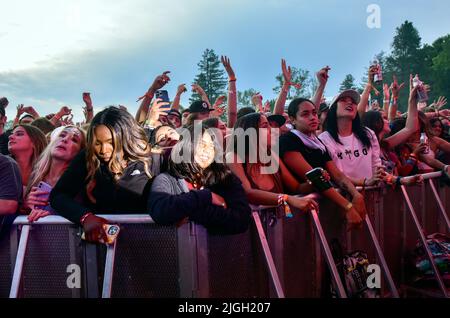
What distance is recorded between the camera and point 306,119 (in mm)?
3934

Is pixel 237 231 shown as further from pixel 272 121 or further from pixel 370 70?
pixel 370 70

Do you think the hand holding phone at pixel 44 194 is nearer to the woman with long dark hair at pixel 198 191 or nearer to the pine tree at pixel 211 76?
the woman with long dark hair at pixel 198 191

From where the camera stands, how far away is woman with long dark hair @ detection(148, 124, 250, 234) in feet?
7.52

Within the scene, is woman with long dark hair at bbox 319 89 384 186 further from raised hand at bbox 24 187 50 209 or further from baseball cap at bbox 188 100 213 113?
raised hand at bbox 24 187 50 209

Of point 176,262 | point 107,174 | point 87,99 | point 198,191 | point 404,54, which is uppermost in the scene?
point 404,54

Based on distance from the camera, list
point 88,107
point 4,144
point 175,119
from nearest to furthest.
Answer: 1. point 4,144
2. point 175,119
3. point 88,107

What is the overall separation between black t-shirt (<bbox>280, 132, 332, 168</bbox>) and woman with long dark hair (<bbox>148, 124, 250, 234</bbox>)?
1080 mm

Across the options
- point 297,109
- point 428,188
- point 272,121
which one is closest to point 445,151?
point 428,188

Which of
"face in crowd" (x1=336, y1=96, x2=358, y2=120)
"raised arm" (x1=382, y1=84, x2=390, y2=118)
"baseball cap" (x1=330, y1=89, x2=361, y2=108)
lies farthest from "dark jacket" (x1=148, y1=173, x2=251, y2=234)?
"raised arm" (x1=382, y1=84, x2=390, y2=118)

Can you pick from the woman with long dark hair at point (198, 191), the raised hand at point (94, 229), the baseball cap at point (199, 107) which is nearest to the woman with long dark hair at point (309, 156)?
the woman with long dark hair at point (198, 191)

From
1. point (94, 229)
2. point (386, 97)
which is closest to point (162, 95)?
point (94, 229)

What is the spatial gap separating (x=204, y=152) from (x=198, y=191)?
343 mm

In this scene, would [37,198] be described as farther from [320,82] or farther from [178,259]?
[320,82]

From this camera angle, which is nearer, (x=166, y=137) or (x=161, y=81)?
(x=166, y=137)
